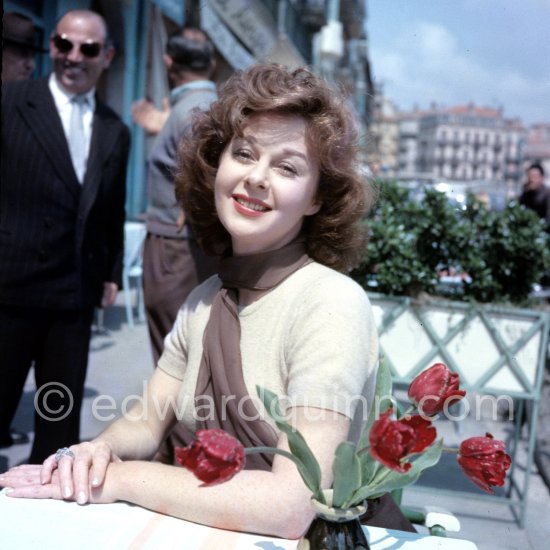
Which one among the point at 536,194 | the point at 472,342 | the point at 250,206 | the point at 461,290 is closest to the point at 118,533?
the point at 250,206

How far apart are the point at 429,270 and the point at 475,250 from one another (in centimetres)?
24

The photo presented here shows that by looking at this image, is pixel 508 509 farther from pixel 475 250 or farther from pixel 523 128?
pixel 523 128

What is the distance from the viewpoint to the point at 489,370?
3412mm

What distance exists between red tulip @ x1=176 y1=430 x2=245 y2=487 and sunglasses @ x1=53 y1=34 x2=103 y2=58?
Answer: 8.19 ft

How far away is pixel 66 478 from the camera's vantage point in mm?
1445

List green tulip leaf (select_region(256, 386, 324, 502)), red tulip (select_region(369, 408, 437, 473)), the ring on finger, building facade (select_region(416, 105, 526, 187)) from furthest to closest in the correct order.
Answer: building facade (select_region(416, 105, 526, 187)) < the ring on finger < green tulip leaf (select_region(256, 386, 324, 502)) < red tulip (select_region(369, 408, 437, 473))

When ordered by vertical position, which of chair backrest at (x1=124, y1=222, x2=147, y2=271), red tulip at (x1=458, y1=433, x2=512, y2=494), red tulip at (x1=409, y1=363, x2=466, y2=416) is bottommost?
red tulip at (x1=458, y1=433, x2=512, y2=494)

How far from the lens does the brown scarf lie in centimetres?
161

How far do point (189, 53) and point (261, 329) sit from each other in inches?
93.8

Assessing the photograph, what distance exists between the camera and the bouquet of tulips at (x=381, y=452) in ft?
3.06

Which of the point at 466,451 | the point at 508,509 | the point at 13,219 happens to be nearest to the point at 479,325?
the point at 508,509

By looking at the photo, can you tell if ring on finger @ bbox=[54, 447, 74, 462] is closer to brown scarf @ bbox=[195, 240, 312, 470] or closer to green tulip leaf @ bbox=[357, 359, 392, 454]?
brown scarf @ bbox=[195, 240, 312, 470]

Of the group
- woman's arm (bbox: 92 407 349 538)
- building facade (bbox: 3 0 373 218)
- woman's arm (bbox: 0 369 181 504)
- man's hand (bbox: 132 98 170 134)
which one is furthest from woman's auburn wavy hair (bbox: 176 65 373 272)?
building facade (bbox: 3 0 373 218)

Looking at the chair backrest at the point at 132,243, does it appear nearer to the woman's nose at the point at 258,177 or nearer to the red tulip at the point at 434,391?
the woman's nose at the point at 258,177
